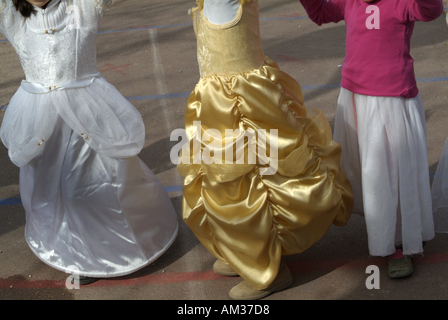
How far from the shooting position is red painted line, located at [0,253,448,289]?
289 cm

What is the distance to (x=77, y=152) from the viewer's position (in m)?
2.75

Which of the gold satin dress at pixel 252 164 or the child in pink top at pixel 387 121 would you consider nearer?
the gold satin dress at pixel 252 164

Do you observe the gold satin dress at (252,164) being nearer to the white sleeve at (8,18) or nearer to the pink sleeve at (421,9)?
the pink sleeve at (421,9)

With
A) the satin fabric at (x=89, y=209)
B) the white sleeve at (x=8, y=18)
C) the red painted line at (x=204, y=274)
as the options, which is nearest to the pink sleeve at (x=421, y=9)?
the red painted line at (x=204, y=274)

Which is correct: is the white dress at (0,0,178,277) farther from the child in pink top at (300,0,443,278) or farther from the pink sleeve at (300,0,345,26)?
the child in pink top at (300,0,443,278)

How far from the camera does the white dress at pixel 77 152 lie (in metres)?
2.61

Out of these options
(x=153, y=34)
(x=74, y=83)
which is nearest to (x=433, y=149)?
(x=74, y=83)

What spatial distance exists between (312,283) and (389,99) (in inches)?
44.8

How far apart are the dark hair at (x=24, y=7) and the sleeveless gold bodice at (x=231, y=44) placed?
0.93m

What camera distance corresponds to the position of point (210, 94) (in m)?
2.35

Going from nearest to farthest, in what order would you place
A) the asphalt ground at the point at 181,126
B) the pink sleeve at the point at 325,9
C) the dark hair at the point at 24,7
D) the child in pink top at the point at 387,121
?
the child in pink top at the point at 387,121, the dark hair at the point at 24,7, the pink sleeve at the point at 325,9, the asphalt ground at the point at 181,126

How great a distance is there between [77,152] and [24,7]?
32.6 inches
